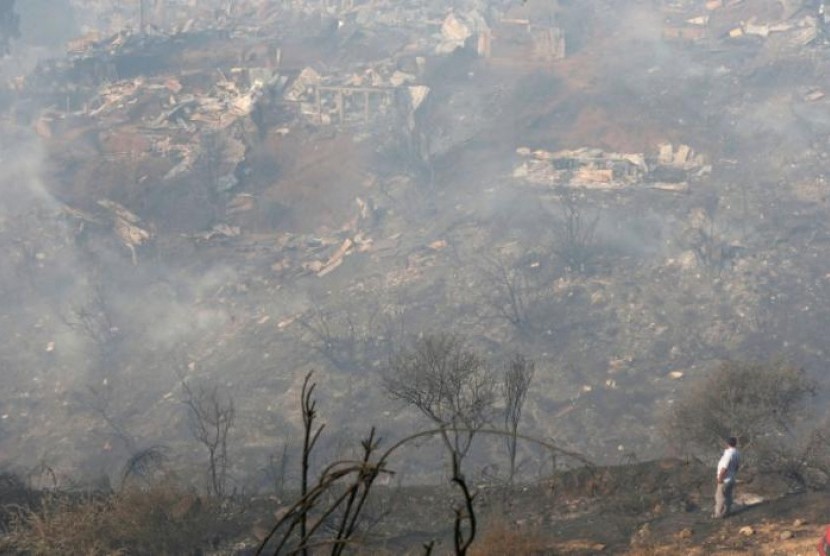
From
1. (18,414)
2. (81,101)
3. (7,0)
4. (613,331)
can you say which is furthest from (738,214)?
(7,0)

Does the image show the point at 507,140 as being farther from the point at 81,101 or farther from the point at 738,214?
the point at 81,101

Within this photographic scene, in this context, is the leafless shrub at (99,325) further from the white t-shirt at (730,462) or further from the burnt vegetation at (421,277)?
the white t-shirt at (730,462)

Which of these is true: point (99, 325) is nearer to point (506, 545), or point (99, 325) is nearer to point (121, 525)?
point (121, 525)

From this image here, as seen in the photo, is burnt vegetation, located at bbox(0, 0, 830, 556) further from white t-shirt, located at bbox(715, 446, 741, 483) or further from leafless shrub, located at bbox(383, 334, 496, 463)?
white t-shirt, located at bbox(715, 446, 741, 483)

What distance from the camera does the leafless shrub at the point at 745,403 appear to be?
8539mm

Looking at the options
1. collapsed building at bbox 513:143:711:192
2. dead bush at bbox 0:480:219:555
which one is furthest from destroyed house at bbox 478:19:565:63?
dead bush at bbox 0:480:219:555

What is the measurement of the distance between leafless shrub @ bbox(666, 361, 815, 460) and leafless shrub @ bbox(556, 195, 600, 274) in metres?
7.76

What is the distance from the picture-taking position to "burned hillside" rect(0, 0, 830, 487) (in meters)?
14.6

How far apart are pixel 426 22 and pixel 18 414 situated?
2427 centimetres

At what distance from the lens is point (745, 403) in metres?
8.62

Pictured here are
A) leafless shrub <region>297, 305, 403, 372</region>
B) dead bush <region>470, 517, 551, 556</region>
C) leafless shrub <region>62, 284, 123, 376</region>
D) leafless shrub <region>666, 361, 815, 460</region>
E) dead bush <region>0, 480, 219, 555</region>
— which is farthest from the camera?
leafless shrub <region>62, 284, 123, 376</region>

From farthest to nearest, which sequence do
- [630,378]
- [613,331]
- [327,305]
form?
[327,305]
[613,331]
[630,378]

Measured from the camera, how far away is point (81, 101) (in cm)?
2705

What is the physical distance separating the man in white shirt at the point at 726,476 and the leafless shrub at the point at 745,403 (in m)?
1.73
